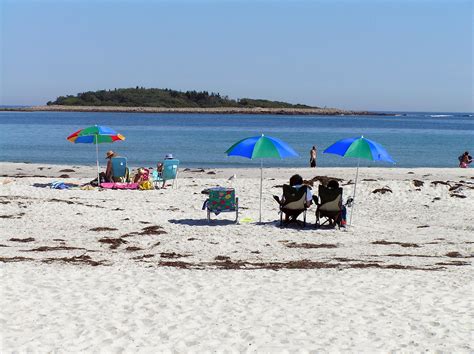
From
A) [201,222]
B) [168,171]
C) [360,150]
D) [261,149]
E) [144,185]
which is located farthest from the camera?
[168,171]

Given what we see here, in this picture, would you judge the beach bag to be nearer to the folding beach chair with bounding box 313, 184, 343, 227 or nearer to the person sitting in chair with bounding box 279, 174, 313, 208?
→ the person sitting in chair with bounding box 279, 174, 313, 208

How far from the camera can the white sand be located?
5.94 metres

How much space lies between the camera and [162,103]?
171375 mm

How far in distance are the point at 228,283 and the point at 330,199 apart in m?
5.16

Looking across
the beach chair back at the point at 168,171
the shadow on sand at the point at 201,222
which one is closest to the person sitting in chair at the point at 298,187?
the shadow on sand at the point at 201,222

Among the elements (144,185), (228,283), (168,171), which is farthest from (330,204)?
(144,185)

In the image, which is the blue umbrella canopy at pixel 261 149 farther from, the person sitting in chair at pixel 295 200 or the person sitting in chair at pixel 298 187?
the person sitting in chair at pixel 295 200

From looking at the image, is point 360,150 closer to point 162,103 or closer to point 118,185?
point 118,185

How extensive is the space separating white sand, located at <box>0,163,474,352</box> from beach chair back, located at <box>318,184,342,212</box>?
475 millimetres

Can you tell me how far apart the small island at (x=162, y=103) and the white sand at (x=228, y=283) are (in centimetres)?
14638

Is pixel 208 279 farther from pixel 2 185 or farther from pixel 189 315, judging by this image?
pixel 2 185

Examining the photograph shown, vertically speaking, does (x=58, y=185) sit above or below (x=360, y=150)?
below

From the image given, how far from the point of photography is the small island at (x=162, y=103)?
165125 mm

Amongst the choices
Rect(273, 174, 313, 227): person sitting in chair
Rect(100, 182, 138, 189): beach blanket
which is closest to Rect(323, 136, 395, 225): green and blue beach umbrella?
Rect(273, 174, 313, 227): person sitting in chair
